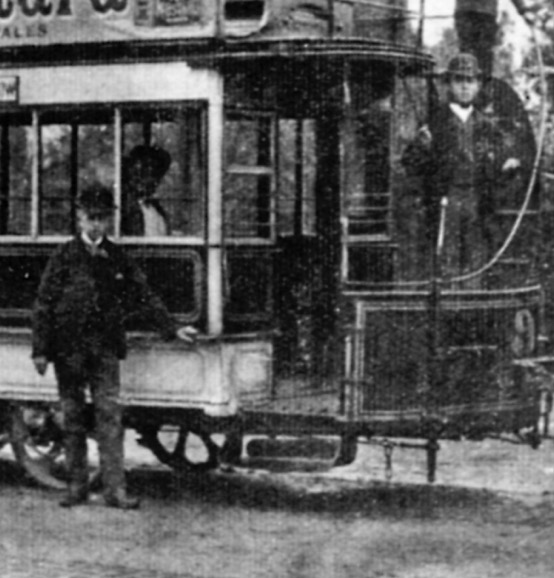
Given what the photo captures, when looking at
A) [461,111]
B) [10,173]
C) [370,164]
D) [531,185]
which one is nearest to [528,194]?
[531,185]

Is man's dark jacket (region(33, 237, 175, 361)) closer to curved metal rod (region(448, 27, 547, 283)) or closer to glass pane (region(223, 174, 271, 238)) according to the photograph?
glass pane (region(223, 174, 271, 238))

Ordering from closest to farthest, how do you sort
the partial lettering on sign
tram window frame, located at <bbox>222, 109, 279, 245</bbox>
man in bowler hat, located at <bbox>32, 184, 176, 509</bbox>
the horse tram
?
the horse tram
man in bowler hat, located at <bbox>32, 184, 176, 509</bbox>
tram window frame, located at <bbox>222, 109, 279, 245</bbox>
the partial lettering on sign

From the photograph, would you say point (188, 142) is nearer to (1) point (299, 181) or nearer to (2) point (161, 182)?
(2) point (161, 182)

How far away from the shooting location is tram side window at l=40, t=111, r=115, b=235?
1105cm

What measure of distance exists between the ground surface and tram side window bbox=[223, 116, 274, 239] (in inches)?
63.9

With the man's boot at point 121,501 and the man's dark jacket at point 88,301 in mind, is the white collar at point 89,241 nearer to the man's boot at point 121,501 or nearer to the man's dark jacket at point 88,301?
the man's dark jacket at point 88,301

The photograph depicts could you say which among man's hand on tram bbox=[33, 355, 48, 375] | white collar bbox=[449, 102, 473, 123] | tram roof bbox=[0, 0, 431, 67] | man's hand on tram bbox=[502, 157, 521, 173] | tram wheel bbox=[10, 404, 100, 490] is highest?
tram roof bbox=[0, 0, 431, 67]

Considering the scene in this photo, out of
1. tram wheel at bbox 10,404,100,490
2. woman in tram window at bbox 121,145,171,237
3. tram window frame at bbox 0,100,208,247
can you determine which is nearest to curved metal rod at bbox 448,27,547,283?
tram window frame at bbox 0,100,208,247

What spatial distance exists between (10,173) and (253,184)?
5.52ft

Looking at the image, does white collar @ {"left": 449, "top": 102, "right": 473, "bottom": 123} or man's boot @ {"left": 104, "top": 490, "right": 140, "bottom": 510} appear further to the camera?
white collar @ {"left": 449, "top": 102, "right": 473, "bottom": 123}

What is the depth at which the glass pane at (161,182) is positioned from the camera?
1066 cm

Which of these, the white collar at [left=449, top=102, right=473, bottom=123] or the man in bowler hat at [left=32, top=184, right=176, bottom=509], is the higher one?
the white collar at [left=449, top=102, right=473, bottom=123]

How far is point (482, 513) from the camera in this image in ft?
34.0

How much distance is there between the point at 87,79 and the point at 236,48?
3.29ft
